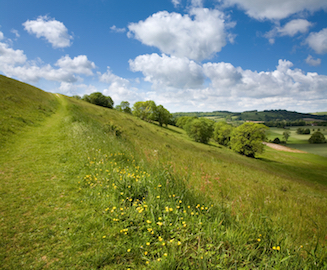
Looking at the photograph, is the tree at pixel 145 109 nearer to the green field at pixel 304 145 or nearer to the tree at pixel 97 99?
the tree at pixel 97 99

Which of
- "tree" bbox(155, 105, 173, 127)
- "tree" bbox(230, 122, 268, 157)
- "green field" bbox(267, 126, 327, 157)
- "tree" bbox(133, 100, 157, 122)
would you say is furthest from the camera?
"tree" bbox(155, 105, 173, 127)

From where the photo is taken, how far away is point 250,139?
2172 inches

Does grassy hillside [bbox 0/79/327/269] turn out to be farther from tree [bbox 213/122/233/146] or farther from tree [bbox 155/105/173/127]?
tree [bbox 213/122/233/146]

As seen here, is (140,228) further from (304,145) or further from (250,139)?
(304,145)

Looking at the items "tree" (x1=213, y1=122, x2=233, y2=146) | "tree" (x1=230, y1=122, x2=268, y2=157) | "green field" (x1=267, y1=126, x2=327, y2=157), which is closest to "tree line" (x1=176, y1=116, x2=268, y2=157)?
"tree" (x1=230, y1=122, x2=268, y2=157)

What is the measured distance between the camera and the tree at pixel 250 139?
53625 mm

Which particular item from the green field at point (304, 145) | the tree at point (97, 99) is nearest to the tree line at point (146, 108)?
the tree at point (97, 99)

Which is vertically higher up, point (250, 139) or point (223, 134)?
point (223, 134)

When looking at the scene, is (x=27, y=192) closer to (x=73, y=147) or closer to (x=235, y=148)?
(x=73, y=147)

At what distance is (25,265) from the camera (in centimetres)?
320

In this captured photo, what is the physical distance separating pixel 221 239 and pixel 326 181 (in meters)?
45.1

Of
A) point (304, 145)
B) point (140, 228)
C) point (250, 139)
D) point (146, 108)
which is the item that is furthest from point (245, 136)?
point (304, 145)

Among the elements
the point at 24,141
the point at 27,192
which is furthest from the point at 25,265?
the point at 24,141

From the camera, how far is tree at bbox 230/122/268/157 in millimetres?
53625
